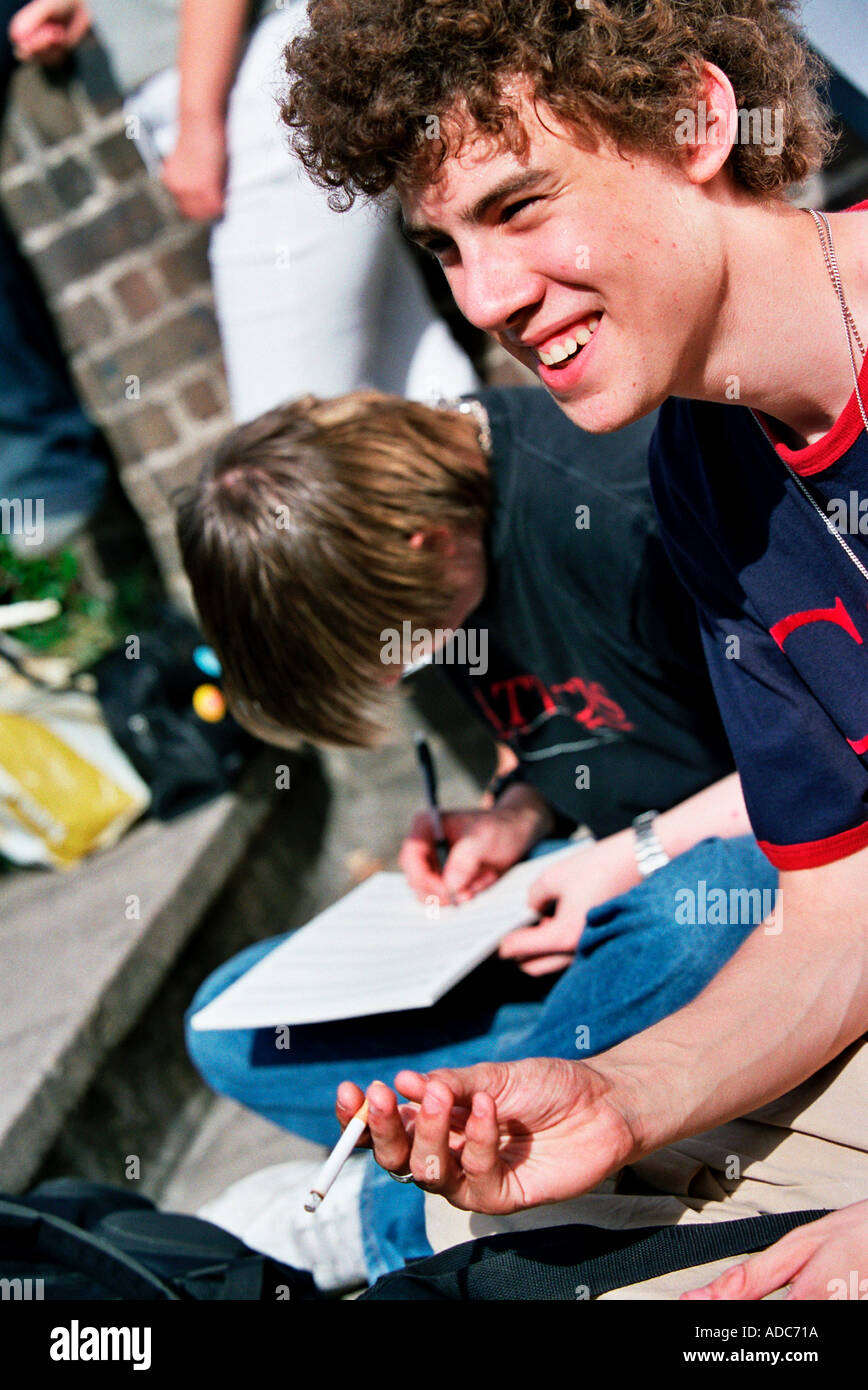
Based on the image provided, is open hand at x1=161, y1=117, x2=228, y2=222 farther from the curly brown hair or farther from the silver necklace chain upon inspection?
the silver necklace chain

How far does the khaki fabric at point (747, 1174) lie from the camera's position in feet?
3.71

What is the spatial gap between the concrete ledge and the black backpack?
1.33 feet

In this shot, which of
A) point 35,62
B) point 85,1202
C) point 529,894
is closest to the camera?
point 85,1202

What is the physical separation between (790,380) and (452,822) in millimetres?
1043

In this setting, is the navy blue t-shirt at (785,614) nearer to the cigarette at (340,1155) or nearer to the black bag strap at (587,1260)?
the black bag strap at (587,1260)

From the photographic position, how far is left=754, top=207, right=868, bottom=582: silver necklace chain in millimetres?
1095

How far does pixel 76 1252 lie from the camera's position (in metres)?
1.31

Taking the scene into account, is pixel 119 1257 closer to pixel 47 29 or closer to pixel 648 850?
pixel 648 850

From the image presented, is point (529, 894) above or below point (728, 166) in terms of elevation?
below

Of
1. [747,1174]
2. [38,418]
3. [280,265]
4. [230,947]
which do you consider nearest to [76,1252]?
[747,1174]

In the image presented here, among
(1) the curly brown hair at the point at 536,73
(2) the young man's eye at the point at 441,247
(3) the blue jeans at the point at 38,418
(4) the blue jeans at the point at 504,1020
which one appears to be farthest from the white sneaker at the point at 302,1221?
(3) the blue jeans at the point at 38,418

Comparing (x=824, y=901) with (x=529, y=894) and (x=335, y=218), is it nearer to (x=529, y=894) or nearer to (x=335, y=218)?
(x=529, y=894)
